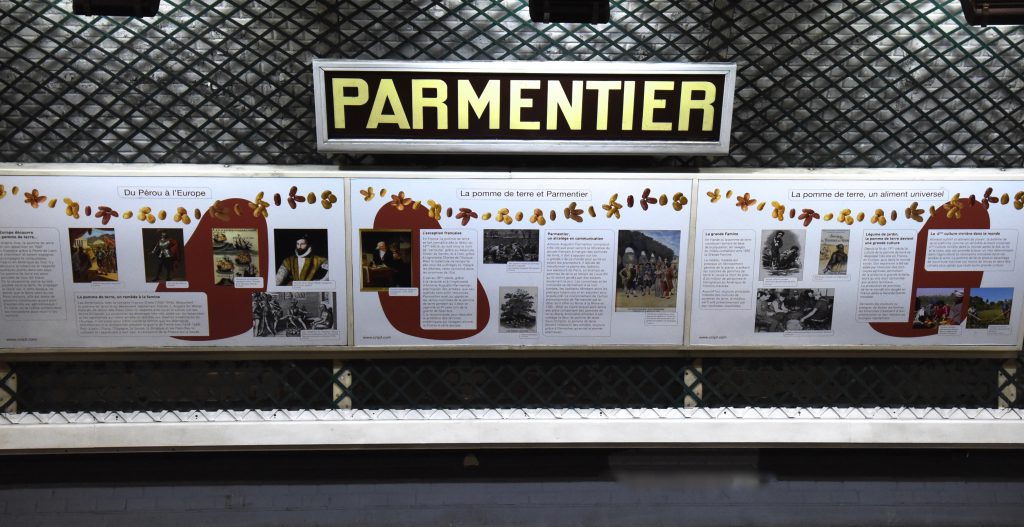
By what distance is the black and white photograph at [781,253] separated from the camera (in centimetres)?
293

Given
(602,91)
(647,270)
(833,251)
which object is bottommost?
(647,270)

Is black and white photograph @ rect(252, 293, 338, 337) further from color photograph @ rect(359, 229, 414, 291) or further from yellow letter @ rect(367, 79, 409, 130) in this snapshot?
yellow letter @ rect(367, 79, 409, 130)

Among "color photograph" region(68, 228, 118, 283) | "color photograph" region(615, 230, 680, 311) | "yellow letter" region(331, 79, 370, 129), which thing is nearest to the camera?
"yellow letter" region(331, 79, 370, 129)

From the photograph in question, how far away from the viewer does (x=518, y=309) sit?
9.75 ft

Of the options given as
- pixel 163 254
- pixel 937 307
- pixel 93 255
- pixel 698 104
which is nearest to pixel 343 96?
pixel 163 254

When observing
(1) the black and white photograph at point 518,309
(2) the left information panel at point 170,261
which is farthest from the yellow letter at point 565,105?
(2) the left information panel at point 170,261

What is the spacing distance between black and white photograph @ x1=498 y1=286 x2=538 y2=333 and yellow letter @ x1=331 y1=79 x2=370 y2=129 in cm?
104

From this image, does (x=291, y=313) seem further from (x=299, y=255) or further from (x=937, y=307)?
(x=937, y=307)

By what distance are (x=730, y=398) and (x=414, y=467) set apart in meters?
1.66

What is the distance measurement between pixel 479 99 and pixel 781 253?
157cm

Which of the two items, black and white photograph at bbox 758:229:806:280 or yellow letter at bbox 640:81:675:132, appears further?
black and white photograph at bbox 758:229:806:280

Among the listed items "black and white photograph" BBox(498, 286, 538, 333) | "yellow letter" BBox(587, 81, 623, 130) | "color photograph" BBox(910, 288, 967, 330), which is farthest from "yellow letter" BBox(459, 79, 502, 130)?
"color photograph" BBox(910, 288, 967, 330)

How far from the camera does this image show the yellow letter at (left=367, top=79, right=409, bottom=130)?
2.72m

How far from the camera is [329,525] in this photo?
3.17 metres
